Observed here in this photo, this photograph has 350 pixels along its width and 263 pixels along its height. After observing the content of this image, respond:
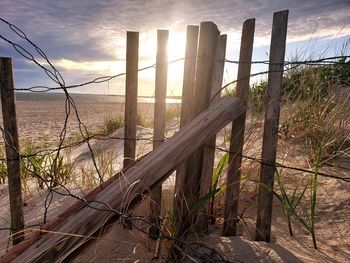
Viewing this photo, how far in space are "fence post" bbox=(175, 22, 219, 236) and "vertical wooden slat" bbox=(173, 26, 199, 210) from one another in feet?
0.11

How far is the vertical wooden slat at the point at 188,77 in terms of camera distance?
1870mm

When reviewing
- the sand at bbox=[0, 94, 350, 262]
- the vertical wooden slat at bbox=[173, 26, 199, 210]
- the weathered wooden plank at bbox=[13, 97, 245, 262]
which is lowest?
the sand at bbox=[0, 94, 350, 262]

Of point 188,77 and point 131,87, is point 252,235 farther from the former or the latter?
point 131,87

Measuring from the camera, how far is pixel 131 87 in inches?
81.0

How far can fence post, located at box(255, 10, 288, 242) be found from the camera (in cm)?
171

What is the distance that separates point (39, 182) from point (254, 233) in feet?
8.40

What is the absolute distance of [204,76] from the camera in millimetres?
1811

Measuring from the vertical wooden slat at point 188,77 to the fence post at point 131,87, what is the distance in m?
0.33

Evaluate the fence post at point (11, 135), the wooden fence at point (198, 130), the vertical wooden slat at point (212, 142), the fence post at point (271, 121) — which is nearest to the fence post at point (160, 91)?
the wooden fence at point (198, 130)

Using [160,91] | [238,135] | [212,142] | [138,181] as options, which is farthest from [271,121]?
[138,181]

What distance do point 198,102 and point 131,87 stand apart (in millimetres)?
490

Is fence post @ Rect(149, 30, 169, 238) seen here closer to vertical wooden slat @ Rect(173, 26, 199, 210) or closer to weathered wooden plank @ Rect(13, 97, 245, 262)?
vertical wooden slat @ Rect(173, 26, 199, 210)

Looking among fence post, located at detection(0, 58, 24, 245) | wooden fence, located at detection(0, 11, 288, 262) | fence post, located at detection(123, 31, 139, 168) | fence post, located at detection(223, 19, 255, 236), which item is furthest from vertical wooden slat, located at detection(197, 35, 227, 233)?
fence post, located at detection(0, 58, 24, 245)

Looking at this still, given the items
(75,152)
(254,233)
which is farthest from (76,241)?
(75,152)
